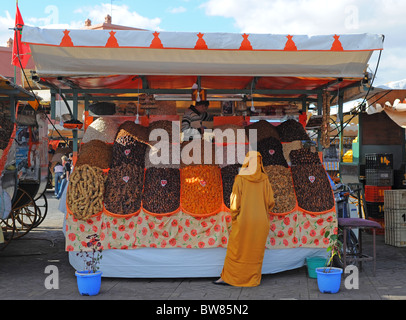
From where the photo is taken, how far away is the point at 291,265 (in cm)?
570

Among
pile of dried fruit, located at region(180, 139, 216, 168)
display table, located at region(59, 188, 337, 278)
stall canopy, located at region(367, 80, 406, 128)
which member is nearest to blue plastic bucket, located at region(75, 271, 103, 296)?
display table, located at region(59, 188, 337, 278)

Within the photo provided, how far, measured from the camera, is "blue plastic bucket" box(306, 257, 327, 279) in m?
5.50

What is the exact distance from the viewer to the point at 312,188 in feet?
19.0

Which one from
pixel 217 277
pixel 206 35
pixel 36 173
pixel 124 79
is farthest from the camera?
pixel 36 173

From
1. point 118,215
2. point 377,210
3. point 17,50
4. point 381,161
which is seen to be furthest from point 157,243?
point 381,161

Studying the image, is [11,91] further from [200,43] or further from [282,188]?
[282,188]

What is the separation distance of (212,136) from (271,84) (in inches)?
47.9

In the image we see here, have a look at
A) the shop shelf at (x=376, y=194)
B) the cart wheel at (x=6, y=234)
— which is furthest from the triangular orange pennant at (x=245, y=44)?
the shop shelf at (x=376, y=194)

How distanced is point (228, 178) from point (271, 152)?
0.75 metres

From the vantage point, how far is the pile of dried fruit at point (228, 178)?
5.64 m

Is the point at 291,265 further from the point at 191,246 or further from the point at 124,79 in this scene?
the point at 124,79

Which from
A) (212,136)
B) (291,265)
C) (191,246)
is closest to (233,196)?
(191,246)

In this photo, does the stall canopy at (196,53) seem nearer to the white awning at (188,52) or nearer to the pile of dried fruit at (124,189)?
the white awning at (188,52)

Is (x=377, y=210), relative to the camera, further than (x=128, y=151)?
Yes
